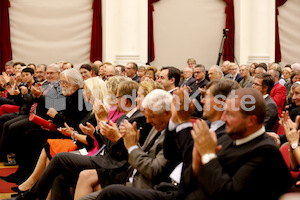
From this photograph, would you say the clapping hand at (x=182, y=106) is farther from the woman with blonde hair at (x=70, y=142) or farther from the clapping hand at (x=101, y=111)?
the woman with blonde hair at (x=70, y=142)

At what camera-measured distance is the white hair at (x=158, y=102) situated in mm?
2656

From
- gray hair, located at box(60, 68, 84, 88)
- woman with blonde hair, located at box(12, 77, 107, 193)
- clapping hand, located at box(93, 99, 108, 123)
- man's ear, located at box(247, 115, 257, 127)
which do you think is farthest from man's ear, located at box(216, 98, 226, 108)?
gray hair, located at box(60, 68, 84, 88)

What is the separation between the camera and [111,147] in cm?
311

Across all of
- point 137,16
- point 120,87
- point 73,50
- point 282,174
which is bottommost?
point 282,174

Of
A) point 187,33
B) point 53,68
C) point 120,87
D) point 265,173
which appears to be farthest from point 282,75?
point 265,173

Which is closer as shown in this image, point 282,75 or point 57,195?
point 57,195

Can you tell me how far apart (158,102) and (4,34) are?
815 centimetres

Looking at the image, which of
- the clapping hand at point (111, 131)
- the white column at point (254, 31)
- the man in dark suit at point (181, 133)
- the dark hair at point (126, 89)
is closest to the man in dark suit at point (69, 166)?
the dark hair at point (126, 89)

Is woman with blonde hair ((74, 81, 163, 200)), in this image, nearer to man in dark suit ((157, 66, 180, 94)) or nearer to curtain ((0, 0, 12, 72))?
man in dark suit ((157, 66, 180, 94))

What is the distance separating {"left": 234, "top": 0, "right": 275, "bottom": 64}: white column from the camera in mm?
10203

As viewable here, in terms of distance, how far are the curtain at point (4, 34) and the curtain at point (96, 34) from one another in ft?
6.69

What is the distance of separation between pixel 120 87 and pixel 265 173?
1.81m

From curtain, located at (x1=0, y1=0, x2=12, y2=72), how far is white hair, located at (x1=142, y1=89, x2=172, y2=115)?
793 cm

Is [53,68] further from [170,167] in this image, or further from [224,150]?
[224,150]
